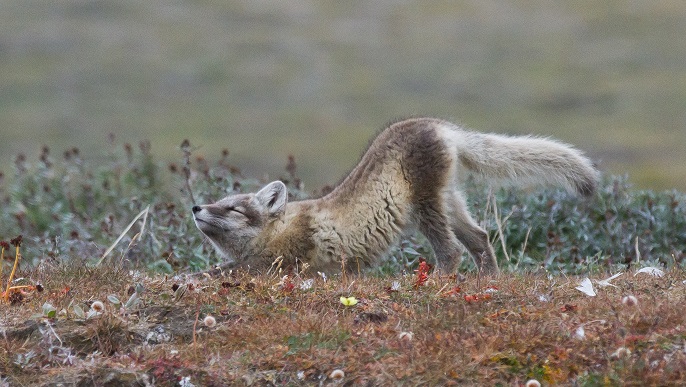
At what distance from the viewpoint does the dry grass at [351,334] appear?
5328 mm

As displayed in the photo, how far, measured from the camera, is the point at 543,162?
28.4 feet

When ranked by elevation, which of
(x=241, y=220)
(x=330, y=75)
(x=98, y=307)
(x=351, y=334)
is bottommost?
(x=330, y=75)

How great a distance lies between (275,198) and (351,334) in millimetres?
3120

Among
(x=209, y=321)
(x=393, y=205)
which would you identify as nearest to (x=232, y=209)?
(x=393, y=205)

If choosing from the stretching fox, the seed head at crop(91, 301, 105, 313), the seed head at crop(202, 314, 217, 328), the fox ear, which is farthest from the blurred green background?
the seed head at crop(91, 301, 105, 313)

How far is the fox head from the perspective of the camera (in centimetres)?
859

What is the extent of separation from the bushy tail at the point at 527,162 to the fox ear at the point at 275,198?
1533 millimetres

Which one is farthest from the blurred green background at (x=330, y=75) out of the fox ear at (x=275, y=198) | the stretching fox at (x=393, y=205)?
the fox ear at (x=275, y=198)

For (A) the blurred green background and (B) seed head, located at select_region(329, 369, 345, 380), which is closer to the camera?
(B) seed head, located at select_region(329, 369, 345, 380)

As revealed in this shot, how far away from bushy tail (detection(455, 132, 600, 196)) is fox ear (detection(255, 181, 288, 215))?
153 cm

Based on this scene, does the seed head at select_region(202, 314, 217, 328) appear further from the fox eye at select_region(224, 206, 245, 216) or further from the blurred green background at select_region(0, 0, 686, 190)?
the blurred green background at select_region(0, 0, 686, 190)

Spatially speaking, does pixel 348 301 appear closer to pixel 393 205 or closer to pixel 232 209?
pixel 393 205

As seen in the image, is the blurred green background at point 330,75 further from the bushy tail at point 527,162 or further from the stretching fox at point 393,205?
the stretching fox at point 393,205

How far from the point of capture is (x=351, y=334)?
5.74 m
